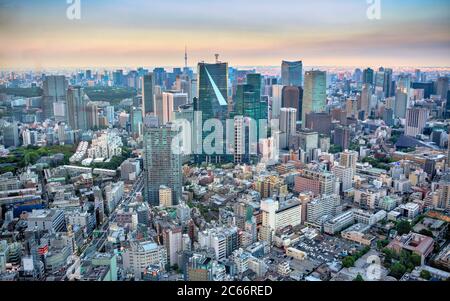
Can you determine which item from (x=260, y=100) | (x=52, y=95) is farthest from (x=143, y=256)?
(x=260, y=100)

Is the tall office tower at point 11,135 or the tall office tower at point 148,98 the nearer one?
the tall office tower at point 11,135

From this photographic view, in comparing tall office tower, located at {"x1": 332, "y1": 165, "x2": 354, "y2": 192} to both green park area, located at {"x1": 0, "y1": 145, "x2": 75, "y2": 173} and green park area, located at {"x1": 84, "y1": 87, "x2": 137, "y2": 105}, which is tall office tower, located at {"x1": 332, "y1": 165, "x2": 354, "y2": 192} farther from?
green park area, located at {"x1": 0, "y1": 145, "x2": 75, "y2": 173}

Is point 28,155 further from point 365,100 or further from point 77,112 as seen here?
point 365,100

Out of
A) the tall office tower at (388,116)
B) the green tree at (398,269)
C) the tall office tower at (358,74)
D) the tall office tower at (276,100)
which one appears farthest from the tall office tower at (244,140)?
the green tree at (398,269)

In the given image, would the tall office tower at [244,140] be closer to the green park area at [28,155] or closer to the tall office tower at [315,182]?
the tall office tower at [315,182]

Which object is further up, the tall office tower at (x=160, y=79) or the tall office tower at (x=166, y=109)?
the tall office tower at (x=160, y=79)

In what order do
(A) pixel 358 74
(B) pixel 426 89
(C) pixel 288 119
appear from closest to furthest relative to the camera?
(A) pixel 358 74, (B) pixel 426 89, (C) pixel 288 119

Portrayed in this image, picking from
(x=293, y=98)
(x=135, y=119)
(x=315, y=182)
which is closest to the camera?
(x=315, y=182)
